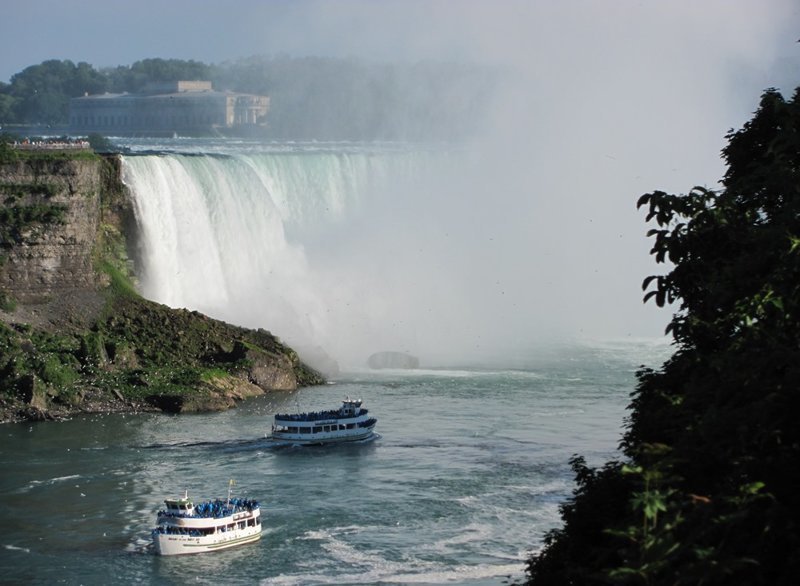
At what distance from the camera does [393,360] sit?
2256 inches

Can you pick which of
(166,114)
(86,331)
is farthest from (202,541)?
(166,114)

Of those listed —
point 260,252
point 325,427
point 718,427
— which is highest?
point 260,252

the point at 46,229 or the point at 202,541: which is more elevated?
the point at 46,229

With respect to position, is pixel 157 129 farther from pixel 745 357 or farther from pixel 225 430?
pixel 745 357

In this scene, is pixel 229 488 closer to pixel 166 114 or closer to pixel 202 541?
pixel 202 541

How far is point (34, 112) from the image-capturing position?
159 metres

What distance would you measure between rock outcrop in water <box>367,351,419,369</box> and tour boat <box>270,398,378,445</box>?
509 inches

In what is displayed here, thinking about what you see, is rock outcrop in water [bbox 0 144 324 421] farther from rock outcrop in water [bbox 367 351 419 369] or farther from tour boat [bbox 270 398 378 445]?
tour boat [bbox 270 398 378 445]

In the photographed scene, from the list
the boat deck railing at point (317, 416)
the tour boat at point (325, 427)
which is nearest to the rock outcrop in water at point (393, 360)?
the boat deck railing at point (317, 416)

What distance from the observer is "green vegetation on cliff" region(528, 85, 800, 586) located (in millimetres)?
13969

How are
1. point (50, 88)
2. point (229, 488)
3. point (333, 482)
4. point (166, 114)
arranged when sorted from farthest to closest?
point (50, 88)
point (166, 114)
point (333, 482)
point (229, 488)

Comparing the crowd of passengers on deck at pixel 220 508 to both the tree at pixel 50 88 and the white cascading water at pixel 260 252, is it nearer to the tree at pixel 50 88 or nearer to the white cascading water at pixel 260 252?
the white cascading water at pixel 260 252

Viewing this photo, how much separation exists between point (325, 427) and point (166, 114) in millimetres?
116241

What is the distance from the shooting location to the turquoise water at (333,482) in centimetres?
3053
